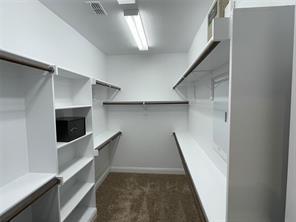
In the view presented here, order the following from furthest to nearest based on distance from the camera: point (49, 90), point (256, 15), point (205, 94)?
point (205, 94) < point (49, 90) < point (256, 15)

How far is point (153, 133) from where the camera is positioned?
379cm

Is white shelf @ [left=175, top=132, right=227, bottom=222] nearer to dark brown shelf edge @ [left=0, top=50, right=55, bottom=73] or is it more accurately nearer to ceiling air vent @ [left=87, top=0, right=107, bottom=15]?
dark brown shelf edge @ [left=0, top=50, right=55, bottom=73]

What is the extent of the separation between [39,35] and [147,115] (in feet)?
8.13

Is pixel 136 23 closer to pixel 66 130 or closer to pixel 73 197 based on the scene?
pixel 66 130

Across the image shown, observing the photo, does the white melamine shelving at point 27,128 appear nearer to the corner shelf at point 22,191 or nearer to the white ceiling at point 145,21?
the corner shelf at point 22,191

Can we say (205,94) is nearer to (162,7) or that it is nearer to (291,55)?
(162,7)

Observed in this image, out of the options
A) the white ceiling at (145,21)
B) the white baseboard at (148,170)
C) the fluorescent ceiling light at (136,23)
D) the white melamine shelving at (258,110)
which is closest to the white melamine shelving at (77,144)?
the white ceiling at (145,21)

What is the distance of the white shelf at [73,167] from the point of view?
1.82 metres

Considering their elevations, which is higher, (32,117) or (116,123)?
(32,117)

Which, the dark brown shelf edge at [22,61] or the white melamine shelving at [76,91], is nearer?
the dark brown shelf edge at [22,61]

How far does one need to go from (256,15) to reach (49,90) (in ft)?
5.11

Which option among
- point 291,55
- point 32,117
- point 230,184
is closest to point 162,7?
point 291,55

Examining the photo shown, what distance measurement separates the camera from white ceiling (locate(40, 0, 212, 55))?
6.04 feet

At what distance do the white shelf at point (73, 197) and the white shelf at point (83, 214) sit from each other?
1.08 feet
